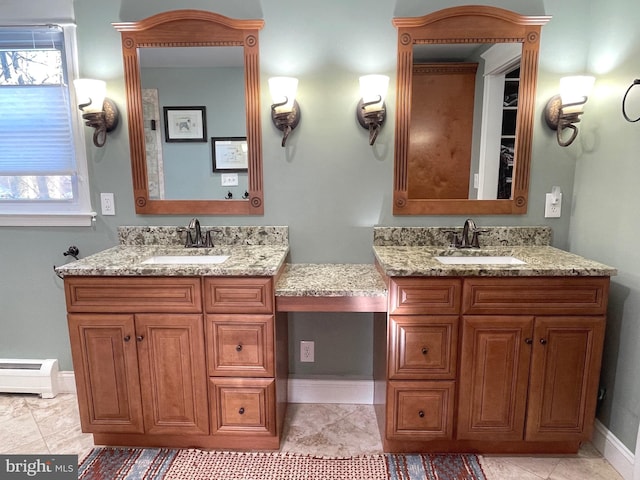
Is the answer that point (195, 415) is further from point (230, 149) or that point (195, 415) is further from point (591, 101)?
point (591, 101)

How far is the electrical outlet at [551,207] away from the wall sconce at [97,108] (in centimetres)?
240

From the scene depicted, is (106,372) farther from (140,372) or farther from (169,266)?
(169,266)

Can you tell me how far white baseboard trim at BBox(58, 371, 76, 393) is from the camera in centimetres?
226

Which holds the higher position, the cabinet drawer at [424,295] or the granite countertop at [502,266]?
the granite countertop at [502,266]

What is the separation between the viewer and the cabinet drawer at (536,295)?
5.19ft

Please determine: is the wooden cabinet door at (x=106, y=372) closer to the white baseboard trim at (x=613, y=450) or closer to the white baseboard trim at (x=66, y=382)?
the white baseboard trim at (x=66, y=382)

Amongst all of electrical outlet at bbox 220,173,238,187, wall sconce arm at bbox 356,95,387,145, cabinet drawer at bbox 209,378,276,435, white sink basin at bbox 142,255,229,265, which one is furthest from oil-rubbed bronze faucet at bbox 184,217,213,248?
wall sconce arm at bbox 356,95,387,145

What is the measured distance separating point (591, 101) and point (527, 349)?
1.32m

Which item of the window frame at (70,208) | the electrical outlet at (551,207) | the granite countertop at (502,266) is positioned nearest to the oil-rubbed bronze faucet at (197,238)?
the window frame at (70,208)

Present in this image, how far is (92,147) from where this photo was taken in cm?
208

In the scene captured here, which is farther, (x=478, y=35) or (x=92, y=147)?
(x=92, y=147)

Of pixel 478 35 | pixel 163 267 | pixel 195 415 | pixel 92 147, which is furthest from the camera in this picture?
pixel 92 147

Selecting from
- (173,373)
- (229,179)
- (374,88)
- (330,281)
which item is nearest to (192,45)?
(229,179)

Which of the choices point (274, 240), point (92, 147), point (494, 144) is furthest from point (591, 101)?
point (92, 147)
